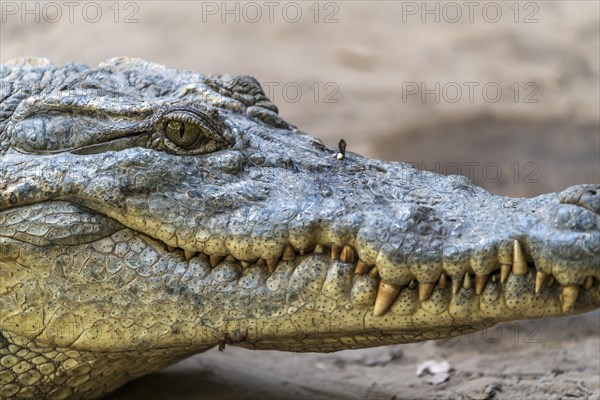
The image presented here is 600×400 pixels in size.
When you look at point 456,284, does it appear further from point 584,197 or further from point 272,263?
point 272,263

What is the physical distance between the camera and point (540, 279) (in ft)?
9.00

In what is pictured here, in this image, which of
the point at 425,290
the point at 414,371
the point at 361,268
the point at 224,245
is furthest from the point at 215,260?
the point at 414,371

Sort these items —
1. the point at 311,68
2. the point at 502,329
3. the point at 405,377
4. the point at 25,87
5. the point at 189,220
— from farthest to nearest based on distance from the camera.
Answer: the point at 311,68
the point at 502,329
the point at 405,377
the point at 25,87
the point at 189,220

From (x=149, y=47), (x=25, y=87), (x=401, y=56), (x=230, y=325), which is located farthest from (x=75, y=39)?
(x=230, y=325)

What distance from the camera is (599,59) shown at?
779 centimetres

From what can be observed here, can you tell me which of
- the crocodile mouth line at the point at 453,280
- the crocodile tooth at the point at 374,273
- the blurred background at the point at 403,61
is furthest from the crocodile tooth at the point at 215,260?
the blurred background at the point at 403,61

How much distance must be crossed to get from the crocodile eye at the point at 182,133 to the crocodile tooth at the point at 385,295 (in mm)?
1034

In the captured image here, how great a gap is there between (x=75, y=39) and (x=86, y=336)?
6.05 m

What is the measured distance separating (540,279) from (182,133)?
1550 millimetres

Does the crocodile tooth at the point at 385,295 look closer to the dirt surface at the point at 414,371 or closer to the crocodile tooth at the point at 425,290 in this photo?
the crocodile tooth at the point at 425,290

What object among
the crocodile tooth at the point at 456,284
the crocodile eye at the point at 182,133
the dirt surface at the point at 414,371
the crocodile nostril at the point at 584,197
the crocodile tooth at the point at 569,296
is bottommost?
the dirt surface at the point at 414,371

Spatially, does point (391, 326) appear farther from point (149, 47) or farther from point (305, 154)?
point (149, 47)

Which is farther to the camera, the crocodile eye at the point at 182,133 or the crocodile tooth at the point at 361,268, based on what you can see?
the crocodile eye at the point at 182,133

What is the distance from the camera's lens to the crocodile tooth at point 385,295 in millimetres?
2930
